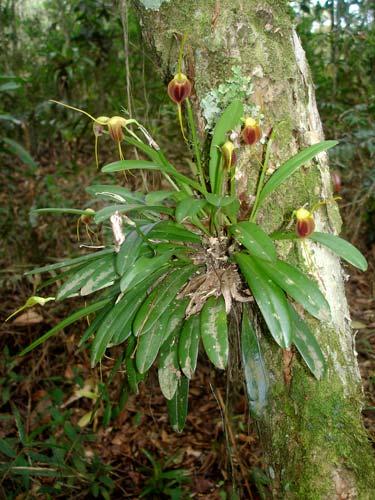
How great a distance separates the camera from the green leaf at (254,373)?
1249 millimetres

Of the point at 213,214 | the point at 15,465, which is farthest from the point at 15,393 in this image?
the point at 213,214

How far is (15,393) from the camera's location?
2.83 metres

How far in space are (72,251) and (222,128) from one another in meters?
2.37

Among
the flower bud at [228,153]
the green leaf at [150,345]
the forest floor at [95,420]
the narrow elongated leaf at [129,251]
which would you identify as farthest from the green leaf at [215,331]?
the forest floor at [95,420]

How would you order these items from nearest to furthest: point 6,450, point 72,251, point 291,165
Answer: point 291,165 → point 6,450 → point 72,251

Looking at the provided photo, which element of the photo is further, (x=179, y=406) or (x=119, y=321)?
(x=179, y=406)

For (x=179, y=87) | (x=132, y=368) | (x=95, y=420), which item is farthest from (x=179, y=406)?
(x=95, y=420)

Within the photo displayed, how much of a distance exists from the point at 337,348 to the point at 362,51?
2.82 m

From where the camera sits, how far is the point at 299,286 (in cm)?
112

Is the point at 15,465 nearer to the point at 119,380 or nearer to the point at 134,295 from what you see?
the point at 119,380

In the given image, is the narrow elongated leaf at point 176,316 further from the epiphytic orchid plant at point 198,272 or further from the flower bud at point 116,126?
the flower bud at point 116,126

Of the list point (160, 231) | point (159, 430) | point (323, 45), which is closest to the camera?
point (160, 231)

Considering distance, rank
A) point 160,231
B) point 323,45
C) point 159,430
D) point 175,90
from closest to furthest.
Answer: point 175,90 → point 160,231 → point 159,430 → point 323,45

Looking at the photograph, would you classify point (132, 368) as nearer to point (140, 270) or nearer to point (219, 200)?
point (140, 270)
